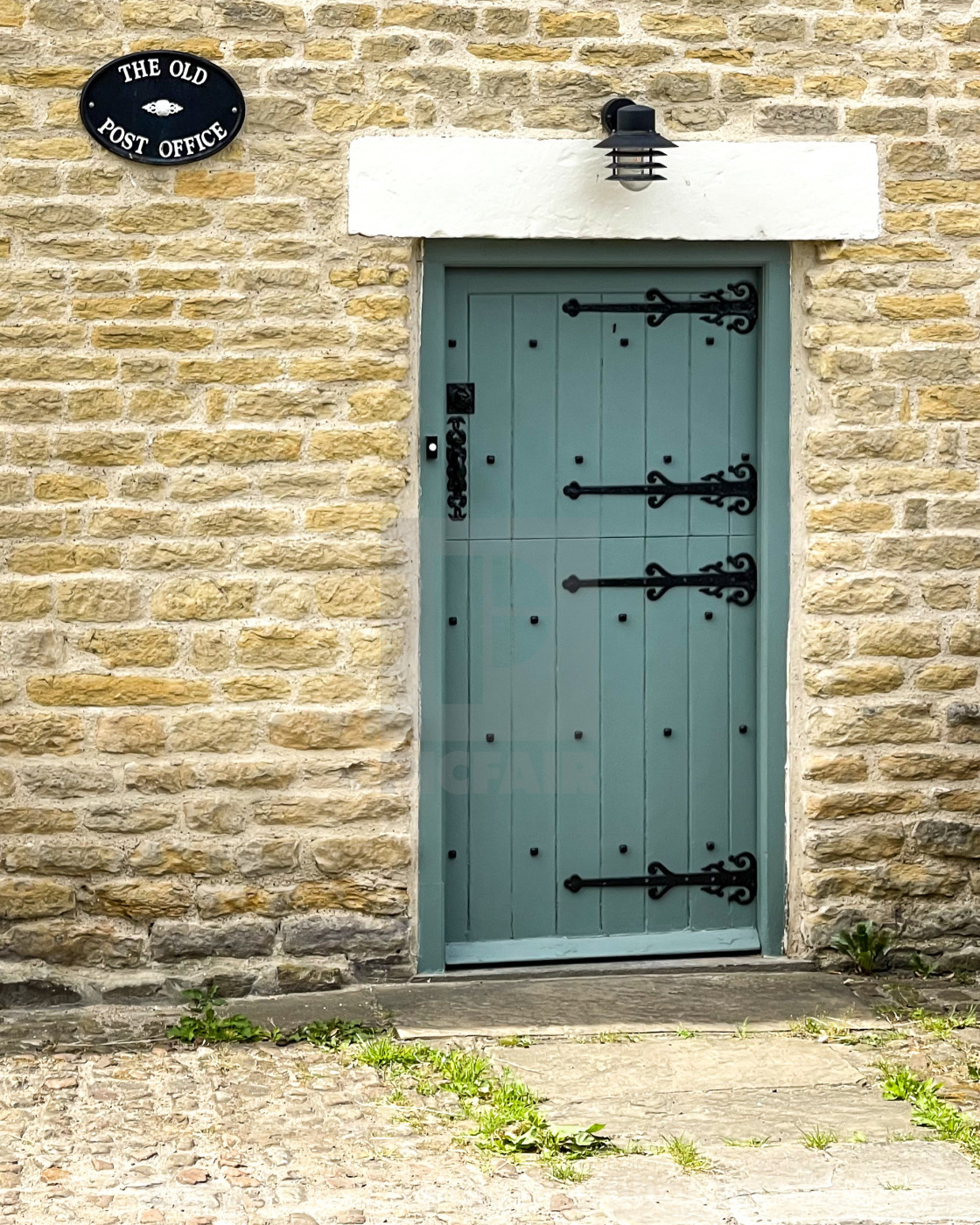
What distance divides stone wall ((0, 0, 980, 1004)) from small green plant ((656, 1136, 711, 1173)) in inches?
54.5

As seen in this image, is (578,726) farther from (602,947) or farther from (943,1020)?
(943,1020)

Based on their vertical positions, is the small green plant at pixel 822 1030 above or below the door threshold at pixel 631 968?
below

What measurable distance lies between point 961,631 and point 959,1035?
131cm

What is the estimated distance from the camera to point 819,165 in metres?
5.11

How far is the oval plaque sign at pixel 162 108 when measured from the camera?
4785 millimetres

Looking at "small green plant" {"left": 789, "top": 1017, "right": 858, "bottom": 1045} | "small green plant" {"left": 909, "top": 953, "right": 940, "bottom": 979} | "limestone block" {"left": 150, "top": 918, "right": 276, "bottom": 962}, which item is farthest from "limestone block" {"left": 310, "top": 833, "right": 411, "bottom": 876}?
"small green plant" {"left": 909, "top": 953, "right": 940, "bottom": 979}

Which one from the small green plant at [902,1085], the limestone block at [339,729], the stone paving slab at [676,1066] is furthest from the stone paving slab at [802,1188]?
the limestone block at [339,729]

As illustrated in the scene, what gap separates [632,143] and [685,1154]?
2.86m

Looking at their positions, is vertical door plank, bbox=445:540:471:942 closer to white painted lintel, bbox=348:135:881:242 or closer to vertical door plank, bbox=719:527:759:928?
vertical door plank, bbox=719:527:759:928

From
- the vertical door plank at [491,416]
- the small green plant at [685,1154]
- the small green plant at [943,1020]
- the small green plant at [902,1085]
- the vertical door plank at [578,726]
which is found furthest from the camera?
the vertical door plank at [578,726]

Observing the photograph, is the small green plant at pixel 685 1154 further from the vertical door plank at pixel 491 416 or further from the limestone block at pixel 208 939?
the vertical door plank at pixel 491 416

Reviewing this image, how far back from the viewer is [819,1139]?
155 inches

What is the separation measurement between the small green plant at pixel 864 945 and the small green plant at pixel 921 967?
9 cm

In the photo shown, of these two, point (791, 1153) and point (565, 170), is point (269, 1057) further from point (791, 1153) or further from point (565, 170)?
point (565, 170)
